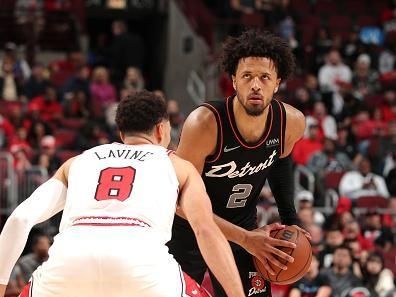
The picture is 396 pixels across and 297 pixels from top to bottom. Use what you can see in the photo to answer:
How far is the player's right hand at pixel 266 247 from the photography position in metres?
5.59

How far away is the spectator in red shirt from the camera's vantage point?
47.3ft

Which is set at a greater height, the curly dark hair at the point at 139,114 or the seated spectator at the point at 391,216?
the curly dark hair at the point at 139,114

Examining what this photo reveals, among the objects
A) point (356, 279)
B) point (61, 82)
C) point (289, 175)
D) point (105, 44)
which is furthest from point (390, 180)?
point (289, 175)

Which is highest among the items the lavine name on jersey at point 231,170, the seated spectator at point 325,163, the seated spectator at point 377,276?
the lavine name on jersey at point 231,170

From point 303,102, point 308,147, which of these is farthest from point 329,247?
point 303,102

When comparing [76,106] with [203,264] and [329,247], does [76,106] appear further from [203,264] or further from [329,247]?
[203,264]

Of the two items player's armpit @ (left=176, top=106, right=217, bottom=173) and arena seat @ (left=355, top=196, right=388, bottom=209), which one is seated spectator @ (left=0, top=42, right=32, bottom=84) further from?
player's armpit @ (left=176, top=106, right=217, bottom=173)

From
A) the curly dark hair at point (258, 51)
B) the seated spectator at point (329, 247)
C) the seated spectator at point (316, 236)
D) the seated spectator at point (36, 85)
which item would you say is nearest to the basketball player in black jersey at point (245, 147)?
the curly dark hair at point (258, 51)

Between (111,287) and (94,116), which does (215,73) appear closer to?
(94,116)

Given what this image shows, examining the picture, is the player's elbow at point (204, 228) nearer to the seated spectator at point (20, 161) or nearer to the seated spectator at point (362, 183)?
the seated spectator at point (20, 161)

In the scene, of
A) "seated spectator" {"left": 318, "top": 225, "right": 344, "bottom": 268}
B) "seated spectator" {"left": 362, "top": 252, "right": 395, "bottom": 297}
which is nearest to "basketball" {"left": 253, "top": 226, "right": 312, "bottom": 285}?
"seated spectator" {"left": 362, "top": 252, "right": 395, "bottom": 297}

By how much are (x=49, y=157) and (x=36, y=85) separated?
310 cm

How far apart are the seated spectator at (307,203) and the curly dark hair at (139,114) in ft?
23.8

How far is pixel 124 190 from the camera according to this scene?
4441 millimetres
